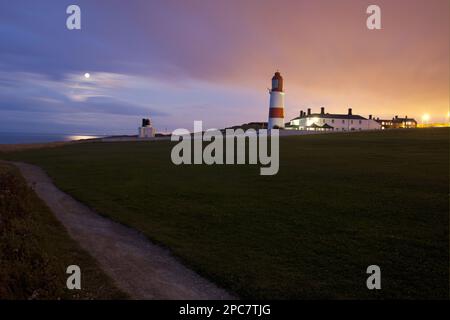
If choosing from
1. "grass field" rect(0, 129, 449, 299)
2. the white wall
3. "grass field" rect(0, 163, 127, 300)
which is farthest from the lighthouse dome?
"grass field" rect(0, 163, 127, 300)

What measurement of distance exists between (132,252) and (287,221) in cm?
645

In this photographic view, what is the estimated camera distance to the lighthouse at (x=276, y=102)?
253 feet

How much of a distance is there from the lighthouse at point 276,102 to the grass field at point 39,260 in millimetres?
66881

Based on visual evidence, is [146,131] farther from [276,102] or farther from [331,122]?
[331,122]

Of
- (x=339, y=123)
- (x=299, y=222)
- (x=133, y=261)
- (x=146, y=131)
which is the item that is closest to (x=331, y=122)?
(x=339, y=123)

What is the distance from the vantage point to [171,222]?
49.0 ft

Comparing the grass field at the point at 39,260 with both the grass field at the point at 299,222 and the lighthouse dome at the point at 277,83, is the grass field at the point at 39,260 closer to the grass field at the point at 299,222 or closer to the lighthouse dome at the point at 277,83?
the grass field at the point at 299,222

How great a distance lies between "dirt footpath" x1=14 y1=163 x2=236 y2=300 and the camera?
8977 millimetres

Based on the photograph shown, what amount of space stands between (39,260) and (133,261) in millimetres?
2697

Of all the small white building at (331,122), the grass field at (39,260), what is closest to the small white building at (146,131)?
the small white building at (331,122)

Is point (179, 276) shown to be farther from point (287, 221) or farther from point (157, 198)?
point (157, 198)

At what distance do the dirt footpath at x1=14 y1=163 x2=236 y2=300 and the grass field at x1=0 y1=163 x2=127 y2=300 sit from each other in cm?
41

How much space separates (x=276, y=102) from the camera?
77438 mm
